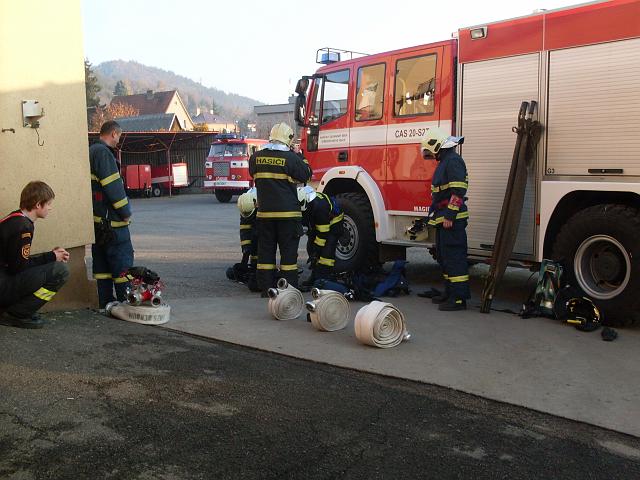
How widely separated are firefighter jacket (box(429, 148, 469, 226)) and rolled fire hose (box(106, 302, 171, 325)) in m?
2.89

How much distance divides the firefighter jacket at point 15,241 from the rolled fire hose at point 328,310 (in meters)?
2.31

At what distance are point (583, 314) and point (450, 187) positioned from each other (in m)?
1.76

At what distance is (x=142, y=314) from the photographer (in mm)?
6031

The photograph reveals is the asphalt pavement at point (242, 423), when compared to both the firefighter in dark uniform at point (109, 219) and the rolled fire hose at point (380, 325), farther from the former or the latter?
the firefighter in dark uniform at point (109, 219)

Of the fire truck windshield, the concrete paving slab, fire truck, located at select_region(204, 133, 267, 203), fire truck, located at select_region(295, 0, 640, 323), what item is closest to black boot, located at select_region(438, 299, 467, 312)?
the concrete paving slab

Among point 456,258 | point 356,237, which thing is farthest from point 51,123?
point 456,258

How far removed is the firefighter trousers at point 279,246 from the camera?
7258 mm

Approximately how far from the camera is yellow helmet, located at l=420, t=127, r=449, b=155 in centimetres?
706

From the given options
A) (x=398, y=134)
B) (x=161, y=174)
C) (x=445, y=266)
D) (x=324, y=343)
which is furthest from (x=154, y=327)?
(x=161, y=174)

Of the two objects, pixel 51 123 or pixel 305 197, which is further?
pixel 305 197

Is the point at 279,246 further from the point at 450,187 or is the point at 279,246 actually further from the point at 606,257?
the point at 606,257

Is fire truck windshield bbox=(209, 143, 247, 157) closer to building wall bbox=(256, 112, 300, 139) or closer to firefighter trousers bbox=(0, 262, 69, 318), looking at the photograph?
firefighter trousers bbox=(0, 262, 69, 318)

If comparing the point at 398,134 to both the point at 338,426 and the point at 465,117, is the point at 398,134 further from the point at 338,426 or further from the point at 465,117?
the point at 338,426

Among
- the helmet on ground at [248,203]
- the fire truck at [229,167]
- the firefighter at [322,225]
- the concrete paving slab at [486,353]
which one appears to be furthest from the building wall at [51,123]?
the fire truck at [229,167]
